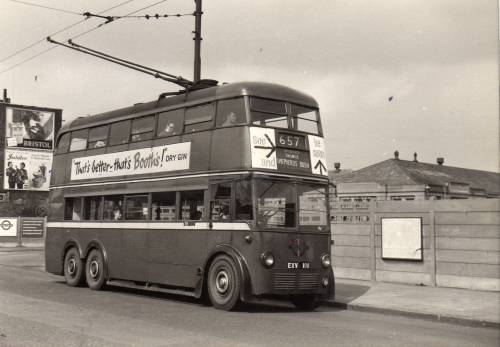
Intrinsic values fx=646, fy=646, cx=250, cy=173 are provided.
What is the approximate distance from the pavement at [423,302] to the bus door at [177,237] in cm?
296

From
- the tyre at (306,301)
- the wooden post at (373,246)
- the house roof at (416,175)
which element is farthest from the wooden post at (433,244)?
the house roof at (416,175)

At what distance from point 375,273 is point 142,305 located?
712 centimetres

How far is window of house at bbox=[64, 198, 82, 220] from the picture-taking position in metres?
16.5

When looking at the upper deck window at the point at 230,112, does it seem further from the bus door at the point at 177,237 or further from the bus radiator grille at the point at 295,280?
the bus radiator grille at the point at 295,280

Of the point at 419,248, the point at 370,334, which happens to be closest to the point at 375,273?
the point at 419,248

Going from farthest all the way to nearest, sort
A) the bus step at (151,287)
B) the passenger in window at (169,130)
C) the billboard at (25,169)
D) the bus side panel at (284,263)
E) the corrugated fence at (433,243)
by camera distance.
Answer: the billboard at (25,169) < the corrugated fence at (433,243) < the passenger in window at (169,130) < the bus step at (151,287) < the bus side panel at (284,263)

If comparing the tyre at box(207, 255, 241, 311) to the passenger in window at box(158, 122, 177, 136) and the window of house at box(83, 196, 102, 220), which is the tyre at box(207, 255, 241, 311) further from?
the window of house at box(83, 196, 102, 220)

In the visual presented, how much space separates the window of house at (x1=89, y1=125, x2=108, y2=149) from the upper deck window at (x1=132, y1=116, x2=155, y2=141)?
1273 mm

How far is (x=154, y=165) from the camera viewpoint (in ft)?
46.0

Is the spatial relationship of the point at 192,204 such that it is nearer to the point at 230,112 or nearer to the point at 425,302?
the point at 230,112

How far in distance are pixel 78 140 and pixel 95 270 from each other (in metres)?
3.53

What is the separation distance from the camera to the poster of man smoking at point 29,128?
55.8m

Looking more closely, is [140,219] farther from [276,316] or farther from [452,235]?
[452,235]

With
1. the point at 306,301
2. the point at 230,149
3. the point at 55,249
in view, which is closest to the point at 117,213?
the point at 55,249
